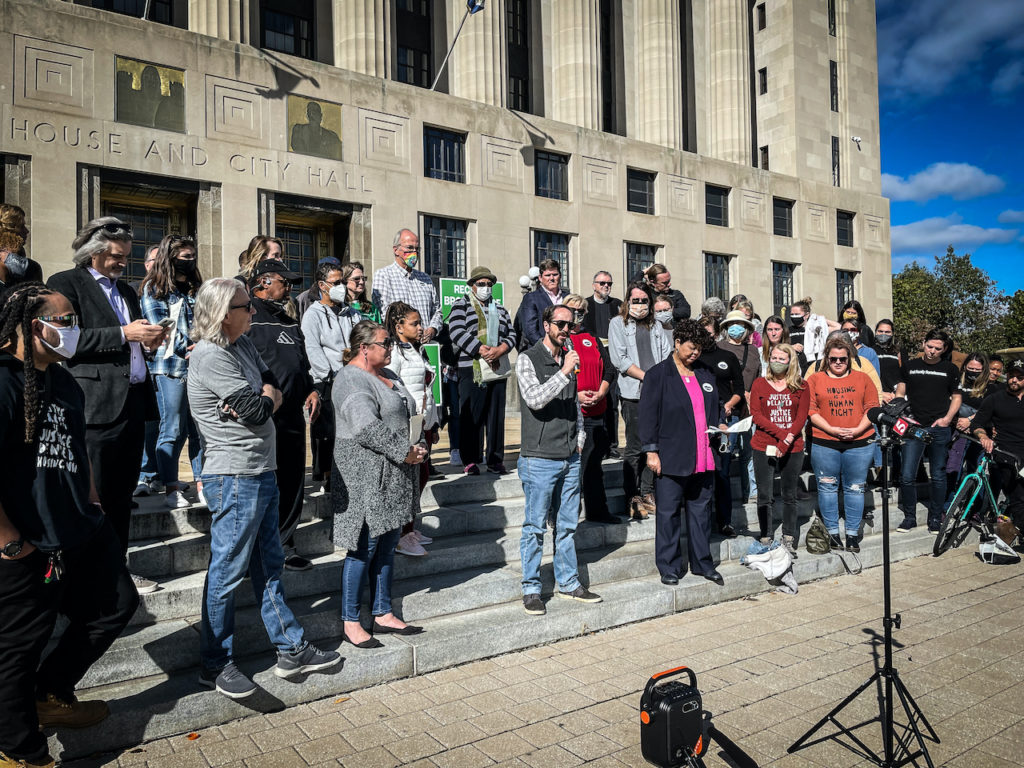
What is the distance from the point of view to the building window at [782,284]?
25.3 metres

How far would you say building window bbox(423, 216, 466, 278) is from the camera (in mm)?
17297

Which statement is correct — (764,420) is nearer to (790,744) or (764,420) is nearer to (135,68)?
(790,744)

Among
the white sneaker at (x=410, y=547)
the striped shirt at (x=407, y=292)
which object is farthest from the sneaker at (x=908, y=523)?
the white sneaker at (x=410, y=547)

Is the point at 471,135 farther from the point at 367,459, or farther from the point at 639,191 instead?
the point at 367,459

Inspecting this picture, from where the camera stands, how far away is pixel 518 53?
2533 cm

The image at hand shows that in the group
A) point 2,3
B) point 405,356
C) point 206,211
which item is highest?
point 2,3

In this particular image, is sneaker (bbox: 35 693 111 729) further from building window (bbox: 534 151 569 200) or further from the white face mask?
building window (bbox: 534 151 569 200)

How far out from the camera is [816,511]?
27.0 ft

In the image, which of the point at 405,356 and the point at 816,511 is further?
the point at 816,511

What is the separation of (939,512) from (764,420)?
143 inches

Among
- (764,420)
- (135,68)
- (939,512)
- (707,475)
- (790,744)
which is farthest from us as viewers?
(135,68)

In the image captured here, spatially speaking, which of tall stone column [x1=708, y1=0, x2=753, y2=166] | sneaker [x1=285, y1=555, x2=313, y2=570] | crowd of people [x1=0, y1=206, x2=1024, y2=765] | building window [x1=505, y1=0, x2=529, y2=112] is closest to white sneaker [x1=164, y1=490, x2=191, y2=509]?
crowd of people [x1=0, y1=206, x2=1024, y2=765]

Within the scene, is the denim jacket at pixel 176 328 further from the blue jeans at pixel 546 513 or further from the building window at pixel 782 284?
the building window at pixel 782 284

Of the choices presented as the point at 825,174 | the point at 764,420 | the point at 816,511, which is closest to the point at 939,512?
the point at 816,511
